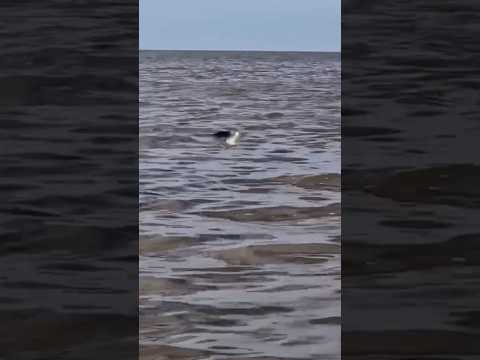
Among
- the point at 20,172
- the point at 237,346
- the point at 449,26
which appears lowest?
the point at 237,346

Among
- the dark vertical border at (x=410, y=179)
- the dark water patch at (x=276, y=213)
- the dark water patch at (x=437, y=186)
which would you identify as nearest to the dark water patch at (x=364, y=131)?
the dark vertical border at (x=410, y=179)

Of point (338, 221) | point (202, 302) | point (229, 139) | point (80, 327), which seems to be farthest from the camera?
point (229, 139)

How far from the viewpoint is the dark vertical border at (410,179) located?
2.17 metres

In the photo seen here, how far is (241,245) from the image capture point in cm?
434

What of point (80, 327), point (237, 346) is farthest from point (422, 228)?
point (80, 327)

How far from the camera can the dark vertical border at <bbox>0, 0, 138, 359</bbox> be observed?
85.4 inches

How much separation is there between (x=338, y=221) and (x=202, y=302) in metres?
1.84

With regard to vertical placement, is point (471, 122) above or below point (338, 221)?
above

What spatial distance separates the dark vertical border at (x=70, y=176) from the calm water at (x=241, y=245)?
1.31ft

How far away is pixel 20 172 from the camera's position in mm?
2350

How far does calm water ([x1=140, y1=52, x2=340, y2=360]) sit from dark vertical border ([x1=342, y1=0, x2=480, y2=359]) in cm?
52

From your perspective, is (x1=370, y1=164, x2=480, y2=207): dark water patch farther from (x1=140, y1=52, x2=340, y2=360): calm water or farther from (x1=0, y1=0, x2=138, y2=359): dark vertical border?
(x1=0, y1=0, x2=138, y2=359): dark vertical border

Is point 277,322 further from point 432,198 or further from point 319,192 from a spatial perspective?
point 319,192

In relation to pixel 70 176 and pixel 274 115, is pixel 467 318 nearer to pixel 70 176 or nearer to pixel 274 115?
pixel 70 176
